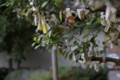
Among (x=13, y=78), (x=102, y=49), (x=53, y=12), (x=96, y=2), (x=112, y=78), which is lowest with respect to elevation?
(x=112, y=78)

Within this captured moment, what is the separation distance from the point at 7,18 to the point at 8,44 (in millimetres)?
1040

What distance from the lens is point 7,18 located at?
473 centimetres

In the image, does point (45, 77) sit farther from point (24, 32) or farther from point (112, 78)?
point (112, 78)

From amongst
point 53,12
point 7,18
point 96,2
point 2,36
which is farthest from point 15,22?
point 96,2

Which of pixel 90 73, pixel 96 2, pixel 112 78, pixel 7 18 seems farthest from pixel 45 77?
pixel 112 78

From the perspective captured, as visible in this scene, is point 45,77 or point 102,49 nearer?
point 102,49

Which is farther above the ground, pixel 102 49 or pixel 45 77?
pixel 102 49

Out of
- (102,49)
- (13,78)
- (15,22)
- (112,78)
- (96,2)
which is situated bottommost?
(112,78)

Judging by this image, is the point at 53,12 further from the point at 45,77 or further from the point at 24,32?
the point at 24,32

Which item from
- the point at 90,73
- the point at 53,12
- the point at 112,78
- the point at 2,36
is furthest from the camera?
the point at 112,78

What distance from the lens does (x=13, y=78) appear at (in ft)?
16.4

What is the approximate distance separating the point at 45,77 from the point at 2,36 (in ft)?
6.34

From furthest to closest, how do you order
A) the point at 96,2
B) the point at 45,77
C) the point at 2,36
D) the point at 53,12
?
the point at 2,36 → the point at 45,77 → the point at 53,12 → the point at 96,2

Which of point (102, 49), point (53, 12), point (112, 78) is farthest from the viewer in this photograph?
point (112, 78)
